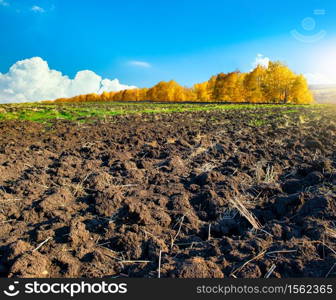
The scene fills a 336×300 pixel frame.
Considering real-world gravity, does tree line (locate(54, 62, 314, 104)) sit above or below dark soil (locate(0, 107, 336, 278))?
above

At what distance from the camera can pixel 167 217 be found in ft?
12.0

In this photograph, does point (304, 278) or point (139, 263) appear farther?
point (139, 263)

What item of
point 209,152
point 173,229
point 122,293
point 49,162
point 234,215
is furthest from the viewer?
point 209,152

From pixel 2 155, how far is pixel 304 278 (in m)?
6.66

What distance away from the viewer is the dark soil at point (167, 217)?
108 inches

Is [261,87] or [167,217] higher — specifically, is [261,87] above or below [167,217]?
above

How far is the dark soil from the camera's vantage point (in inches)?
108

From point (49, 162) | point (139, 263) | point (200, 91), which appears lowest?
point (139, 263)

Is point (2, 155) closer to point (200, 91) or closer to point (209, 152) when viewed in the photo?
point (209, 152)

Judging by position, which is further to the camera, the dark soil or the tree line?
the tree line

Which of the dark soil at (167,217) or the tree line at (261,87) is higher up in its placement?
the tree line at (261,87)

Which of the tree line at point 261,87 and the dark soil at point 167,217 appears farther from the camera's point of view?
the tree line at point 261,87

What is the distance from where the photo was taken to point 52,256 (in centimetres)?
291

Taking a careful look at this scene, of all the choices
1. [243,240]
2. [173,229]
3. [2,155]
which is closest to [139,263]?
[173,229]
